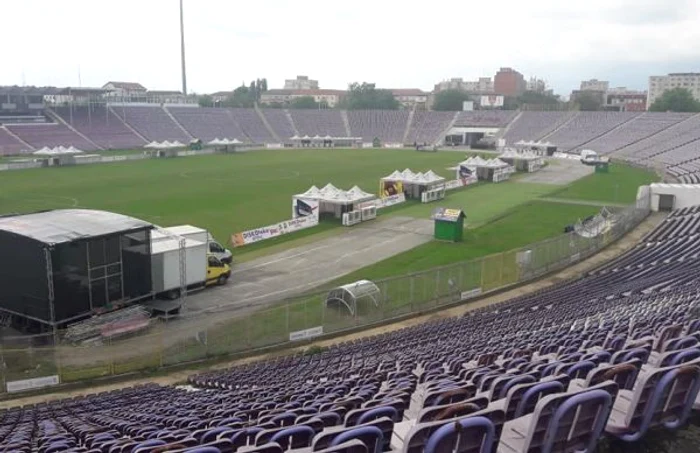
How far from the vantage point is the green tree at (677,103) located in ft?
456

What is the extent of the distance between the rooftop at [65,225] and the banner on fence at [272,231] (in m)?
11.3

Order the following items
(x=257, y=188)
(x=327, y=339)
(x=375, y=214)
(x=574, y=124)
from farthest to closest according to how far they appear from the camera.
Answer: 1. (x=574, y=124)
2. (x=257, y=188)
3. (x=375, y=214)
4. (x=327, y=339)

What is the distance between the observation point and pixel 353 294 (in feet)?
81.7

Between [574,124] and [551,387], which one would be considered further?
[574,124]

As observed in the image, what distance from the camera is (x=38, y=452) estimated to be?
9.77m

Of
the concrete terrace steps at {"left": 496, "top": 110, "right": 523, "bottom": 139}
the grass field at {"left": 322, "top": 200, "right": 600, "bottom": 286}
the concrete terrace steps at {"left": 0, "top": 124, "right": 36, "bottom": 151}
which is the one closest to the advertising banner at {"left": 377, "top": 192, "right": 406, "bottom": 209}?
the grass field at {"left": 322, "top": 200, "right": 600, "bottom": 286}

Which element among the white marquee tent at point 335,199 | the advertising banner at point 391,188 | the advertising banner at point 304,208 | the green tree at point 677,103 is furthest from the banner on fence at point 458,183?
the green tree at point 677,103

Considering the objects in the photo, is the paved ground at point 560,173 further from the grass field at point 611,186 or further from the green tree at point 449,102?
the green tree at point 449,102

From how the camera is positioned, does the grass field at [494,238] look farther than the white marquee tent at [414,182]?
No

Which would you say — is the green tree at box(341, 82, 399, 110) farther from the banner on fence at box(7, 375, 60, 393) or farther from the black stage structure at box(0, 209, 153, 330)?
the banner on fence at box(7, 375, 60, 393)

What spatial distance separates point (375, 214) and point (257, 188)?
1836 centimetres

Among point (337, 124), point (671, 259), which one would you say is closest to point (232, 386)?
point (671, 259)

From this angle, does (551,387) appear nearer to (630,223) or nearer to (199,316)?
(199,316)

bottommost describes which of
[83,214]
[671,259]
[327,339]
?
[327,339]
